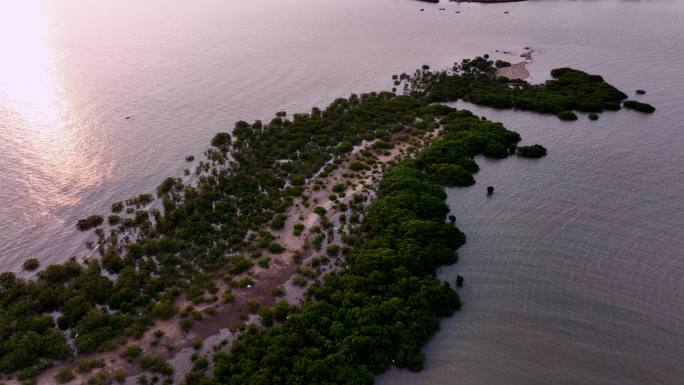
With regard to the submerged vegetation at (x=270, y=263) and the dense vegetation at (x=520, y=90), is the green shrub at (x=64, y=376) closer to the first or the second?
the submerged vegetation at (x=270, y=263)

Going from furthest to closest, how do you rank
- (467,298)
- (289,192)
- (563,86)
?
1. (563,86)
2. (289,192)
3. (467,298)

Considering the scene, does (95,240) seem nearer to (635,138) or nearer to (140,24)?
(635,138)

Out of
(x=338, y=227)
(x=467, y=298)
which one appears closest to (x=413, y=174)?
(x=338, y=227)

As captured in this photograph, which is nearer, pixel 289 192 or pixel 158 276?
pixel 158 276

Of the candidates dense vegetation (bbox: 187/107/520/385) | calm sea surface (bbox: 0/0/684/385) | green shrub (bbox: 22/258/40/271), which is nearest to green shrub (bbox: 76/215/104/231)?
calm sea surface (bbox: 0/0/684/385)

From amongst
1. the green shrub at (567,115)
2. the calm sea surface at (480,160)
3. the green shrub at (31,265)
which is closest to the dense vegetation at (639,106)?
the calm sea surface at (480,160)

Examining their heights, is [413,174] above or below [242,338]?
above
